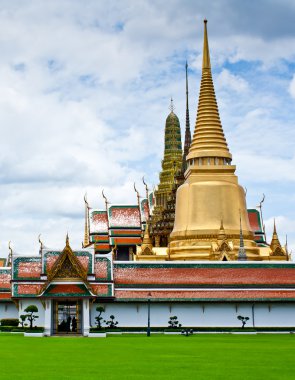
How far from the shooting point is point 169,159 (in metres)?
75.3

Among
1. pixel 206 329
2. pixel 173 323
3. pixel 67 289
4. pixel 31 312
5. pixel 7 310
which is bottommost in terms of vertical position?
pixel 206 329

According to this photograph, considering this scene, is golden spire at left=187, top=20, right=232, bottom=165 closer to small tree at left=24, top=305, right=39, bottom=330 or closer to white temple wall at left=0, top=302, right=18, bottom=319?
white temple wall at left=0, top=302, right=18, bottom=319

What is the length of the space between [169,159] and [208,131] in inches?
1017

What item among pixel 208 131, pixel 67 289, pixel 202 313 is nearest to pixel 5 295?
pixel 67 289

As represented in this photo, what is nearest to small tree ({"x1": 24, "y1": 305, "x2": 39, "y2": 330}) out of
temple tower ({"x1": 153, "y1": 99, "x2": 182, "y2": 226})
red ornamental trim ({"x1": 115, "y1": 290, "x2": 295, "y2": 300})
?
red ornamental trim ({"x1": 115, "y1": 290, "x2": 295, "y2": 300})

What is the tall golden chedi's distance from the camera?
46844 millimetres

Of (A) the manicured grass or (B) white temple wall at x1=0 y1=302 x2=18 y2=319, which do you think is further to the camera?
(B) white temple wall at x1=0 y1=302 x2=18 y2=319

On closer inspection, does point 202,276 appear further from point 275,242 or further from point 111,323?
point 275,242

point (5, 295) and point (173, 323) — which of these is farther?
point (5, 295)

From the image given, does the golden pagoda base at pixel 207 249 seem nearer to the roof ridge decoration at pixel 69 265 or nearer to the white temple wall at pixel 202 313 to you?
the white temple wall at pixel 202 313

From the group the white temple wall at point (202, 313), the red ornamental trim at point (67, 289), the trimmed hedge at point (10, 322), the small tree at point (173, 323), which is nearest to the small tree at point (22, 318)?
the trimmed hedge at point (10, 322)

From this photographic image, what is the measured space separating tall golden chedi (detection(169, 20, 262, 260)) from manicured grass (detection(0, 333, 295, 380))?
875 inches

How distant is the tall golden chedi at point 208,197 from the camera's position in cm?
4684

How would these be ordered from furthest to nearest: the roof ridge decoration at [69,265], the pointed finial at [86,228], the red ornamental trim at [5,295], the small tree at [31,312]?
1. the pointed finial at [86,228]
2. the red ornamental trim at [5,295]
3. the roof ridge decoration at [69,265]
4. the small tree at [31,312]
